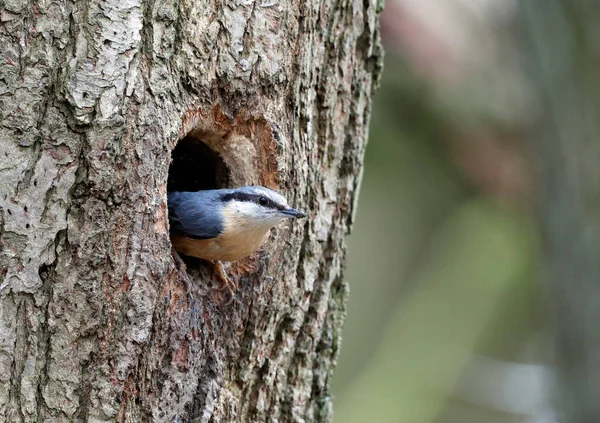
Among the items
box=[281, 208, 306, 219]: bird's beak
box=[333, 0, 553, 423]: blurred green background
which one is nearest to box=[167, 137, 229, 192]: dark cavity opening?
box=[281, 208, 306, 219]: bird's beak

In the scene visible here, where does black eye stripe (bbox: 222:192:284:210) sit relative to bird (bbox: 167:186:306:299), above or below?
above

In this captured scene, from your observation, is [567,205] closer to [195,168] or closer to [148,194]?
[195,168]

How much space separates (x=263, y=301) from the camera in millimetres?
3051

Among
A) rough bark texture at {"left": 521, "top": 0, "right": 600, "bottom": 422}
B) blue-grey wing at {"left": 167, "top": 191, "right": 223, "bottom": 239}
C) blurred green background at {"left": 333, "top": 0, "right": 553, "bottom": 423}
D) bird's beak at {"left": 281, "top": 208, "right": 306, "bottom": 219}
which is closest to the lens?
bird's beak at {"left": 281, "top": 208, "right": 306, "bottom": 219}

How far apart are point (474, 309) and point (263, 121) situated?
4.72 metres

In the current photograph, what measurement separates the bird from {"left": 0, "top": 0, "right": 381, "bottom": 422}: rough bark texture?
7cm

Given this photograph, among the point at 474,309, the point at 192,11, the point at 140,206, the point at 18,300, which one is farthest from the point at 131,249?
the point at 474,309

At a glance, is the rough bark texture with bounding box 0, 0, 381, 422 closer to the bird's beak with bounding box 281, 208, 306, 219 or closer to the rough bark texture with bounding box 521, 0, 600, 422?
the bird's beak with bounding box 281, 208, 306, 219

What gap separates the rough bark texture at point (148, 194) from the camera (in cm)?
251

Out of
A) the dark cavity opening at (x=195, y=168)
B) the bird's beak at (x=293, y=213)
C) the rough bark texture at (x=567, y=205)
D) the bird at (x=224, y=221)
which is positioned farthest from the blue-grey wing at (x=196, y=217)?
the rough bark texture at (x=567, y=205)

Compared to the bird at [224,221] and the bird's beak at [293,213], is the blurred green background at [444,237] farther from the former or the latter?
the bird's beak at [293,213]

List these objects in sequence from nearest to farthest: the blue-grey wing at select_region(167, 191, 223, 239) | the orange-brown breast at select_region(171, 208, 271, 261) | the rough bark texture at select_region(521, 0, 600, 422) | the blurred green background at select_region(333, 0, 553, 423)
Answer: the orange-brown breast at select_region(171, 208, 271, 261), the blue-grey wing at select_region(167, 191, 223, 239), the rough bark texture at select_region(521, 0, 600, 422), the blurred green background at select_region(333, 0, 553, 423)

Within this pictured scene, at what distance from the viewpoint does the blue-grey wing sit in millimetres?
3354

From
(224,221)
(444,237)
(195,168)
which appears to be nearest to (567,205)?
(195,168)
